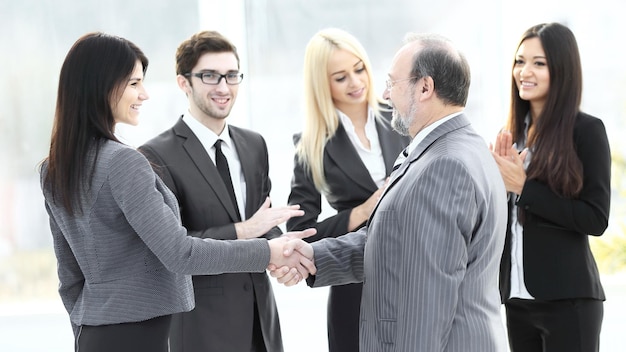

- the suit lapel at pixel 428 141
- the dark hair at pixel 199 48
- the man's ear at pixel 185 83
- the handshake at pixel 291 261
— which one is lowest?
the handshake at pixel 291 261

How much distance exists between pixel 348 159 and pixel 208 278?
76 centimetres

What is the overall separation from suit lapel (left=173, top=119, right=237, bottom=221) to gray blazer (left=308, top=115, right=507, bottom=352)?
81 cm

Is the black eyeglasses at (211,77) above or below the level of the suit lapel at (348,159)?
above

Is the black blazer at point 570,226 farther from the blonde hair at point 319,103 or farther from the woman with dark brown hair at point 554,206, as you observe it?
the blonde hair at point 319,103

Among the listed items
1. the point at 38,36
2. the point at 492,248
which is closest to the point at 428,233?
the point at 492,248

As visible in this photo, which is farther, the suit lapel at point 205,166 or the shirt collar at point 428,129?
the suit lapel at point 205,166

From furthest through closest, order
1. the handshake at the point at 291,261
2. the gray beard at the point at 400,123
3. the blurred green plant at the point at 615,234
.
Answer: the blurred green plant at the point at 615,234 < the handshake at the point at 291,261 < the gray beard at the point at 400,123

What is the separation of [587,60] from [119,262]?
131 inches

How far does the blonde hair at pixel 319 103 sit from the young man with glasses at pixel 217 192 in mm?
212

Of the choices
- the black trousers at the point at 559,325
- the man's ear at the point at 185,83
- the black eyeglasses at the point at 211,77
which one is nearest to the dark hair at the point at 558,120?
the black trousers at the point at 559,325

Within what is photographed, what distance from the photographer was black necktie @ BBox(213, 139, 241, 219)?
2.86 metres

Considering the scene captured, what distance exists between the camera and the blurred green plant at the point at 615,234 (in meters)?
4.41

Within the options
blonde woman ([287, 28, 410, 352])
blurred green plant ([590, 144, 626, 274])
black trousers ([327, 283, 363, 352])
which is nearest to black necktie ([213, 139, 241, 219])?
blonde woman ([287, 28, 410, 352])

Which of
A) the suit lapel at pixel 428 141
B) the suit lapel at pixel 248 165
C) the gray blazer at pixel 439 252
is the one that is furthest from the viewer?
the suit lapel at pixel 248 165
